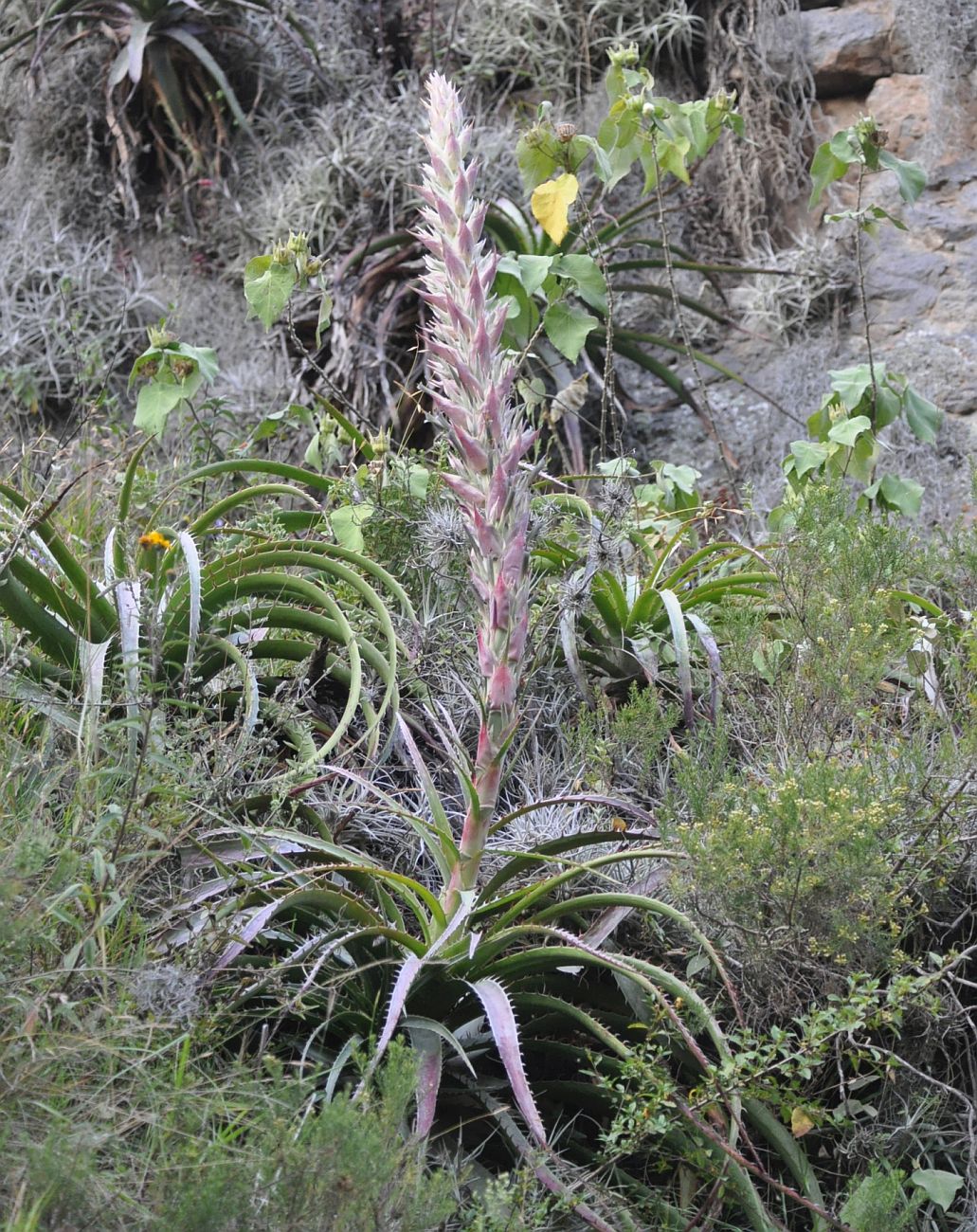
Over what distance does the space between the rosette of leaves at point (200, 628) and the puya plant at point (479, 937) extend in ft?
0.99

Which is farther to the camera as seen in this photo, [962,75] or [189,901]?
Answer: [962,75]

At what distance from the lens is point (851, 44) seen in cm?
605

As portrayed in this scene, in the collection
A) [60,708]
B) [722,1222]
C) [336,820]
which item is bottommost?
[722,1222]

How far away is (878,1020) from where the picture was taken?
210 cm

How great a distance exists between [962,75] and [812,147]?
0.70 meters

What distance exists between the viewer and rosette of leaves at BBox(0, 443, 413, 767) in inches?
104

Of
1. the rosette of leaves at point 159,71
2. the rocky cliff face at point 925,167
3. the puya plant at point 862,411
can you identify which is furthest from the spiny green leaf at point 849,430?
the rosette of leaves at point 159,71

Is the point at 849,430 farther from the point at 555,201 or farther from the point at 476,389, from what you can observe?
the point at 476,389

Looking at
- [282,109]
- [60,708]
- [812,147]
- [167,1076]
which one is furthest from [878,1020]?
[282,109]

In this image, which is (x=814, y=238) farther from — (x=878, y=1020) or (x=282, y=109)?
(x=878, y=1020)

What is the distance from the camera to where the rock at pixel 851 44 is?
6.04 meters

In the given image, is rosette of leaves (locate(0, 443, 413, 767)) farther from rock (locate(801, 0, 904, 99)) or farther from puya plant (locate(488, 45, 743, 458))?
rock (locate(801, 0, 904, 99))

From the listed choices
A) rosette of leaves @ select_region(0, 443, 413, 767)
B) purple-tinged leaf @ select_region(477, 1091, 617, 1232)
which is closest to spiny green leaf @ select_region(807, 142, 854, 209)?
rosette of leaves @ select_region(0, 443, 413, 767)

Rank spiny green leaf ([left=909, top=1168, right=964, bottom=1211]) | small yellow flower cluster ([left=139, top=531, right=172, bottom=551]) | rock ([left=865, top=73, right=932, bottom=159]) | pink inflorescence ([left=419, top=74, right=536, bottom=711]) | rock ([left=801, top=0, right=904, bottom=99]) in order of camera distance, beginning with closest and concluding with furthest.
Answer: pink inflorescence ([left=419, top=74, right=536, bottom=711])
spiny green leaf ([left=909, top=1168, right=964, bottom=1211])
small yellow flower cluster ([left=139, top=531, right=172, bottom=551])
rock ([left=865, top=73, right=932, bottom=159])
rock ([left=801, top=0, right=904, bottom=99])
